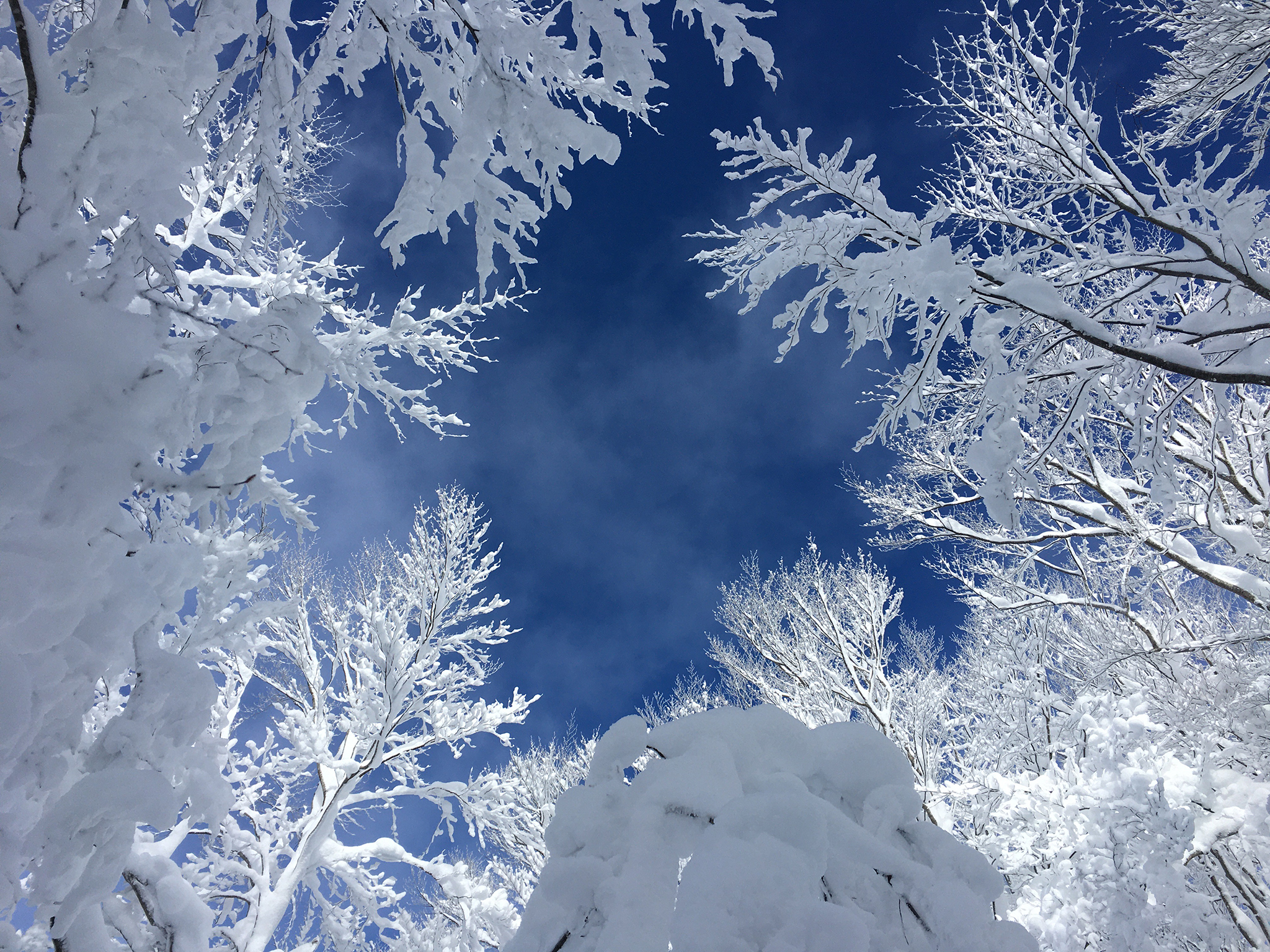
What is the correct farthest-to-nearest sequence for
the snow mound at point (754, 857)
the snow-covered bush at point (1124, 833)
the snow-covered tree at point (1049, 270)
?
the snow-covered bush at point (1124, 833) < the snow-covered tree at point (1049, 270) < the snow mound at point (754, 857)

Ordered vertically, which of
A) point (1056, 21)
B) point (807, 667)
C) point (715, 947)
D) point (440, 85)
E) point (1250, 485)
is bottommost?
point (807, 667)

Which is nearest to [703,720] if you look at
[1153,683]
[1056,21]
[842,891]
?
[842,891]

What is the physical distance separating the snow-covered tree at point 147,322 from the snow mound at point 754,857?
1.09 meters

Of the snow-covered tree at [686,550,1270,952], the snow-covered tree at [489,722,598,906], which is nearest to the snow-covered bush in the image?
the snow-covered tree at [686,550,1270,952]

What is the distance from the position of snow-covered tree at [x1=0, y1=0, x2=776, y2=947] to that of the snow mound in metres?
1.09

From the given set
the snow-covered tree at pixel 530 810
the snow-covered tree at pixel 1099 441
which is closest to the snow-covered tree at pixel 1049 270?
the snow-covered tree at pixel 1099 441

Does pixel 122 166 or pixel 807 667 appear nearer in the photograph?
pixel 122 166

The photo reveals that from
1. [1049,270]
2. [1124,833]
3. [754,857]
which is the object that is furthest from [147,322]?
[1124,833]

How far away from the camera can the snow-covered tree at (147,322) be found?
43.9 inches

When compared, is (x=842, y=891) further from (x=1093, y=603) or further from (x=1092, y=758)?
(x=1093, y=603)

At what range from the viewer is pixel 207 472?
1418mm

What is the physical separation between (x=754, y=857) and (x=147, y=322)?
5.24 feet

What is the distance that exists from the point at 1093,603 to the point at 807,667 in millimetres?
4894

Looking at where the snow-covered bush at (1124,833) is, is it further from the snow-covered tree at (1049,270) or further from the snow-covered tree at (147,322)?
the snow-covered tree at (147,322)
